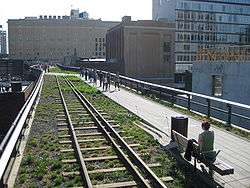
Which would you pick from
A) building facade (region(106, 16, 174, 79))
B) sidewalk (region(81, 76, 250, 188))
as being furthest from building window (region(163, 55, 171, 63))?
sidewalk (region(81, 76, 250, 188))

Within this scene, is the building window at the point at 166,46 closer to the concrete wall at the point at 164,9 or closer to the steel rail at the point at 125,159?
the concrete wall at the point at 164,9

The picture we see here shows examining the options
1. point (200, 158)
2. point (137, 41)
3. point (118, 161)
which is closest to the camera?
point (200, 158)

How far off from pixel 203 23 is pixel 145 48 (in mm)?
27744

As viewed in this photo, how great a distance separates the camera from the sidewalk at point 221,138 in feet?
27.3

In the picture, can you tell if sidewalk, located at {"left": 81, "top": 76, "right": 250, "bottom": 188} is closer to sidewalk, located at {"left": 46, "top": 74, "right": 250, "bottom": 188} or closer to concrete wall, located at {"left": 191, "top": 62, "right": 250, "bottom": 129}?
sidewalk, located at {"left": 46, "top": 74, "right": 250, "bottom": 188}

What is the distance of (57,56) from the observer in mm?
155125

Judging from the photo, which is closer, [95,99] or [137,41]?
[95,99]

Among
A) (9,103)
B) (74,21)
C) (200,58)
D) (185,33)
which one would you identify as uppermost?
(74,21)

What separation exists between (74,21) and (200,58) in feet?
425

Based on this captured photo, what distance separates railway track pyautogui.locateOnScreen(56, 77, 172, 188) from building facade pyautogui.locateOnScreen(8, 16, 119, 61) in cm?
14030

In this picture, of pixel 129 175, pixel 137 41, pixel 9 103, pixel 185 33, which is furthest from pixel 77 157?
pixel 185 33

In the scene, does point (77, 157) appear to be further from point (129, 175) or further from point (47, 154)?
point (129, 175)

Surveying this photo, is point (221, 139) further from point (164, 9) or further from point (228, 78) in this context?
point (164, 9)

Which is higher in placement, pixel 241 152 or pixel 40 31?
pixel 40 31
